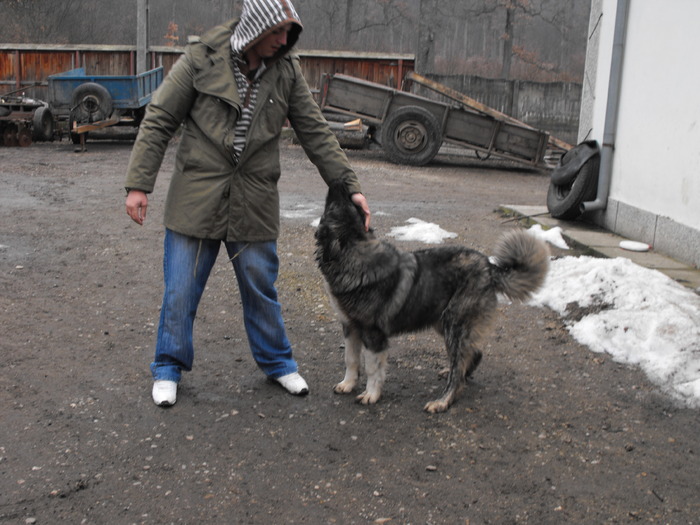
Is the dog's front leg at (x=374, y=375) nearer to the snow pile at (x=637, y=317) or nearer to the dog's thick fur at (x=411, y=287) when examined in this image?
the dog's thick fur at (x=411, y=287)

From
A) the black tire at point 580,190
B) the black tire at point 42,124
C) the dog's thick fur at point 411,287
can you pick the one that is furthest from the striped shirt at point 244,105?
the black tire at point 42,124

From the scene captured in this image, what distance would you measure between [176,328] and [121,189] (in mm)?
8198

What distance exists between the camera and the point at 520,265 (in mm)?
3887

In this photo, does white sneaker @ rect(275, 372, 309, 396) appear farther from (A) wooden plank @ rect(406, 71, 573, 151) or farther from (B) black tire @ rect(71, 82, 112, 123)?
(B) black tire @ rect(71, 82, 112, 123)

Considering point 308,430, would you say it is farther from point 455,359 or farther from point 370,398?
point 455,359

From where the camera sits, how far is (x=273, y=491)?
2977 millimetres

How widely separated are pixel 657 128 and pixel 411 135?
28.2 ft

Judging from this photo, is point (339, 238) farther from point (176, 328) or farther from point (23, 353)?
point (23, 353)

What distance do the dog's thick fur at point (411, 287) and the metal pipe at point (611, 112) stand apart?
16.5 ft

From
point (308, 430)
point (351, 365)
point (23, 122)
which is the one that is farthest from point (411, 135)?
point (308, 430)

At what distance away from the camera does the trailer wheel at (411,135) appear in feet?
50.6

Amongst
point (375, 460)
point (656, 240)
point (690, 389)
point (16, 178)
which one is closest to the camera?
point (375, 460)

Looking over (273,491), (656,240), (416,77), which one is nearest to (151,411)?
(273,491)

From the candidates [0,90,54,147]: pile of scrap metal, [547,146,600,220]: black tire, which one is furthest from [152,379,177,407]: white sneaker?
[0,90,54,147]: pile of scrap metal
